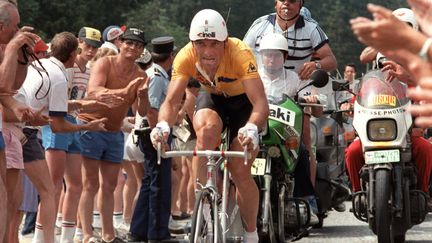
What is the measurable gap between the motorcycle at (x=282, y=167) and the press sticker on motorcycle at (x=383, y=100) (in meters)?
0.54

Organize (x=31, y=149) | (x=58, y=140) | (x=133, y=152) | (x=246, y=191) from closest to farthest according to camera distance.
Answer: (x=246, y=191) → (x=31, y=149) → (x=58, y=140) → (x=133, y=152)

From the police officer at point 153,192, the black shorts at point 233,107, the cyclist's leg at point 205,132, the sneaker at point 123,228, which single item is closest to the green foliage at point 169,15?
the sneaker at point 123,228

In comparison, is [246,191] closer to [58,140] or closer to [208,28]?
[208,28]

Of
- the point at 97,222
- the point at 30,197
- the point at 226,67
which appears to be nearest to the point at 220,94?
the point at 226,67

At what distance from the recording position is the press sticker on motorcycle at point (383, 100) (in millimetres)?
10000

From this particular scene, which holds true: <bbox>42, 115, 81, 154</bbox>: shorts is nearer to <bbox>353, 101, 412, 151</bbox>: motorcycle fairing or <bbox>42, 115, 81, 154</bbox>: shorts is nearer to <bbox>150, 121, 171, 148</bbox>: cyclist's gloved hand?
<bbox>150, 121, 171, 148</bbox>: cyclist's gloved hand

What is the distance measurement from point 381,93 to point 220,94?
1.51 m

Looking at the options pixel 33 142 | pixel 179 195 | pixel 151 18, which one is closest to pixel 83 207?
pixel 33 142

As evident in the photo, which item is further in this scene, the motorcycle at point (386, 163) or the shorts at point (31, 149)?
the motorcycle at point (386, 163)

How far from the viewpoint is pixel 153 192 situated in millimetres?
11812

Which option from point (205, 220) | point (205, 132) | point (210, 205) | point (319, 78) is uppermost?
point (319, 78)

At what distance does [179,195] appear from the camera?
50.1 feet

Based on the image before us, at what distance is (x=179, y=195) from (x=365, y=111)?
557cm

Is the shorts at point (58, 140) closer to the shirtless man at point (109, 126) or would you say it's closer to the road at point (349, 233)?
the shirtless man at point (109, 126)
